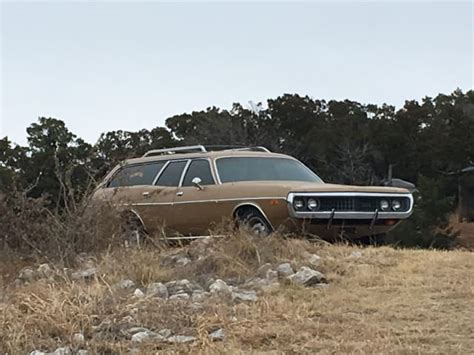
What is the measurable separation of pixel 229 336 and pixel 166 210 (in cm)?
535

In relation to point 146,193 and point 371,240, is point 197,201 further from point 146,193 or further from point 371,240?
point 371,240

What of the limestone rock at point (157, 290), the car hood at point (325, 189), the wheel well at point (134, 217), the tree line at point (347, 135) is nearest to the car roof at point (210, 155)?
the wheel well at point (134, 217)

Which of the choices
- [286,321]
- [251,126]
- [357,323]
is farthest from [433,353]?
[251,126]

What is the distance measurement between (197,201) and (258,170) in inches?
36.1

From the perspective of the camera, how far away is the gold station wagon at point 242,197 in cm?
884

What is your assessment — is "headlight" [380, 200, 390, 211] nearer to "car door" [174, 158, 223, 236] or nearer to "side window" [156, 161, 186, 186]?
"car door" [174, 158, 223, 236]

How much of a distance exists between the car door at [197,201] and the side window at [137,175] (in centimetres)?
62

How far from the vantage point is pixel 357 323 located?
5.22 metres

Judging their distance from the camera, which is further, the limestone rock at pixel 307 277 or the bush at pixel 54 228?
the bush at pixel 54 228

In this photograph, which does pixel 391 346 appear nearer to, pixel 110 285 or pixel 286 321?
pixel 286 321

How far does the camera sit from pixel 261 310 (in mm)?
5559

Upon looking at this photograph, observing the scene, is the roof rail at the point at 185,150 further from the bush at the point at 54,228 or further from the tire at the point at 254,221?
the bush at the point at 54,228

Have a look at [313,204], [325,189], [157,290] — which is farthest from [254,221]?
[157,290]

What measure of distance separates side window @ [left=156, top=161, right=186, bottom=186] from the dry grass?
2.74 meters
